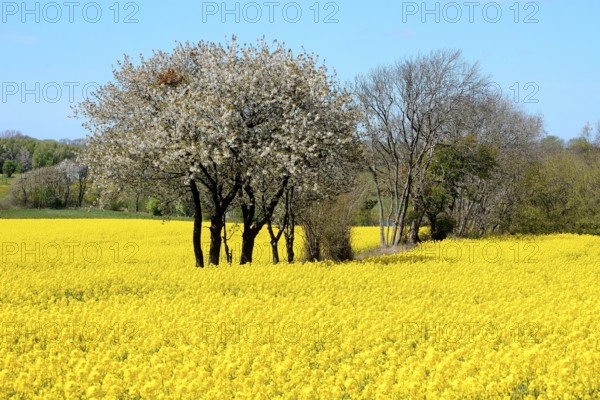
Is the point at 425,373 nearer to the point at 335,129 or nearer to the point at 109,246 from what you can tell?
the point at 335,129

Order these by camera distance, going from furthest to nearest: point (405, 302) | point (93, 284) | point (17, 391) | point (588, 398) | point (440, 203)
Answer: point (440, 203) → point (93, 284) → point (405, 302) → point (17, 391) → point (588, 398)

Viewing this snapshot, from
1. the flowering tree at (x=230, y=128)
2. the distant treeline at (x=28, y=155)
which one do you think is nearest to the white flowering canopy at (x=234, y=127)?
the flowering tree at (x=230, y=128)

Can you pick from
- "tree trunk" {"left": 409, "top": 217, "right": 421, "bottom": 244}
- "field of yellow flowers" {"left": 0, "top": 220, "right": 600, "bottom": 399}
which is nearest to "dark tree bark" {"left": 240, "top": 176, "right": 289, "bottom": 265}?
"field of yellow flowers" {"left": 0, "top": 220, "right": 600, "bottom": 399}

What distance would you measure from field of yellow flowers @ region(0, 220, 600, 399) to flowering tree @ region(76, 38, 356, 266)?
13.5 ft

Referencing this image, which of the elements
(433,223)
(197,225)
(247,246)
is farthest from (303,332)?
(433,223)

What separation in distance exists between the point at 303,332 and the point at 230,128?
12659 millimetres

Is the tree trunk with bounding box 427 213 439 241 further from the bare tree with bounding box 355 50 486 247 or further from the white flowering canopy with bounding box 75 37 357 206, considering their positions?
the white flowering canopy with bounding box 75 37 357 206

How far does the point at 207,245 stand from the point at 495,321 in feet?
89.8

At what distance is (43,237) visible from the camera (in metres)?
42.9

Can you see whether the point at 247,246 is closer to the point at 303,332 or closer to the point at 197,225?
the point at 197,225

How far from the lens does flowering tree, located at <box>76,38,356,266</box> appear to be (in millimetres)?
23453

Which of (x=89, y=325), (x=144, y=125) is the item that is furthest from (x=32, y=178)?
(x=89, y=325)

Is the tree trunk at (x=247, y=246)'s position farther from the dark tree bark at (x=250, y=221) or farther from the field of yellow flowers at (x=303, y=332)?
the field of yellow flowers at (x=303, y=332)

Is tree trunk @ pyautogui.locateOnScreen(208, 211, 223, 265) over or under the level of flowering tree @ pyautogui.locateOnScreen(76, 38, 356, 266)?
under
